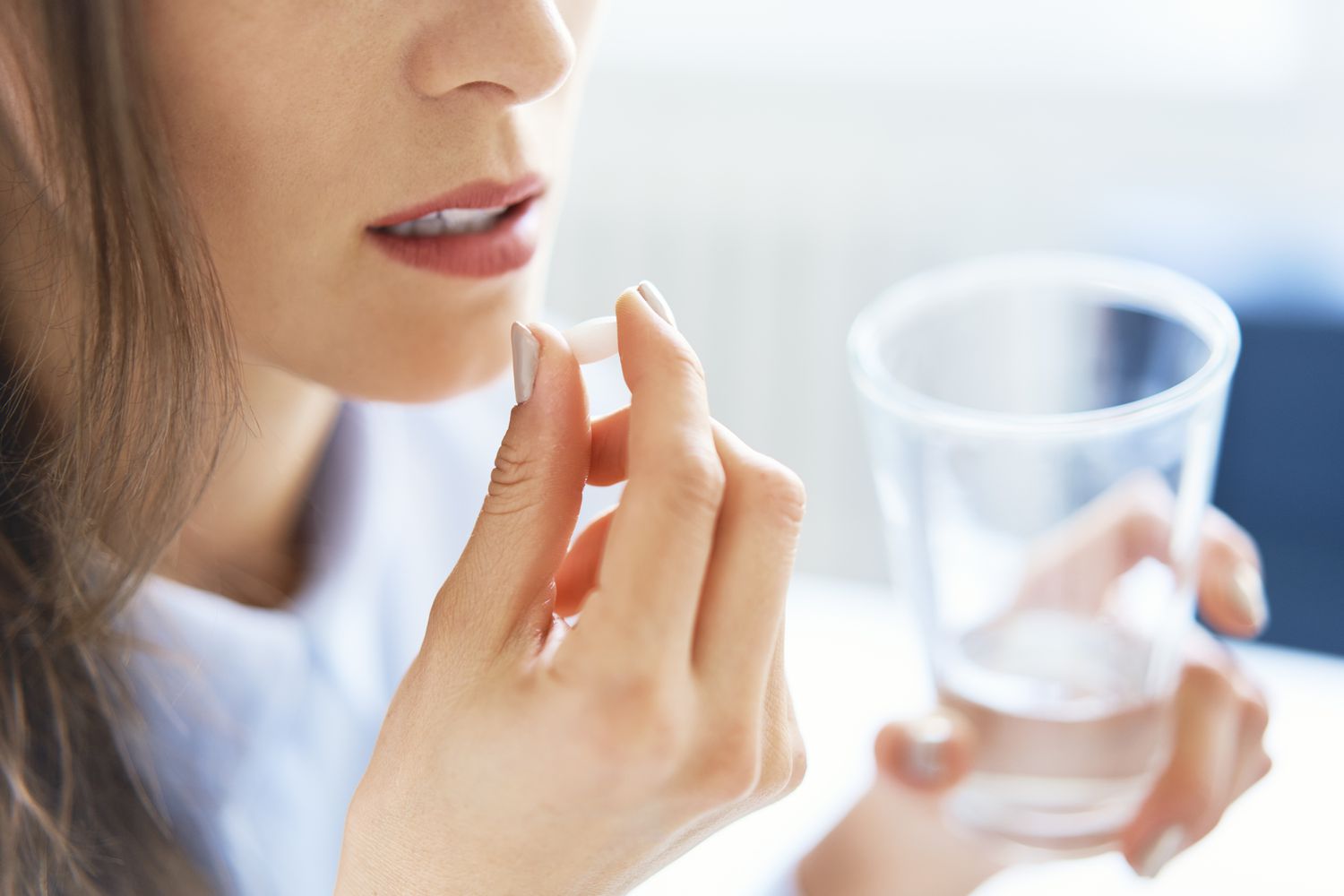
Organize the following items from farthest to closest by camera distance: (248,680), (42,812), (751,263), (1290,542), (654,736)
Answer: (751,263) → (1290,542) → (248,680) → (42,812) → (654,736)

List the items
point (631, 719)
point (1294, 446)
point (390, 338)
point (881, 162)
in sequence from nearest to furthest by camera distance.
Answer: point (631, 719), point (390, 338), point (1294, 446), point (881, 162)

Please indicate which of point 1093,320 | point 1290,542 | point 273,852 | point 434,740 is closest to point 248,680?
point 273,852

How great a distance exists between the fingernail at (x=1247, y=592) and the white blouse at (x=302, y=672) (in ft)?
0.93

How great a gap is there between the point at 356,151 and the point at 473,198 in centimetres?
5

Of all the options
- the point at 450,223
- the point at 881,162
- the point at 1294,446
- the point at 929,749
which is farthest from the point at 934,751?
the point at 881,162

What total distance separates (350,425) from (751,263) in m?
0.82

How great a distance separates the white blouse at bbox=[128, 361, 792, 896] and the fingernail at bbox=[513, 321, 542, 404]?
20cm

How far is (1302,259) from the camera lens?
3.88 ft

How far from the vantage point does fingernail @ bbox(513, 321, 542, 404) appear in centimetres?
39

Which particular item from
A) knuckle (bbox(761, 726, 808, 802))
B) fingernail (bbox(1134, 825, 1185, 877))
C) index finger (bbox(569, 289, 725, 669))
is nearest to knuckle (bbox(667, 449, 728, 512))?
index finger (bbox(569, 289, 725, 669))

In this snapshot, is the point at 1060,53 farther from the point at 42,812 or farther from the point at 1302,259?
the point at 42,812

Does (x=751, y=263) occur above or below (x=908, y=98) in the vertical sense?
below

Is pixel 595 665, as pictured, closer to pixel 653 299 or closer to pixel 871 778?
pixel 653 299

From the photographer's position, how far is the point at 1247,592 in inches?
25.5
